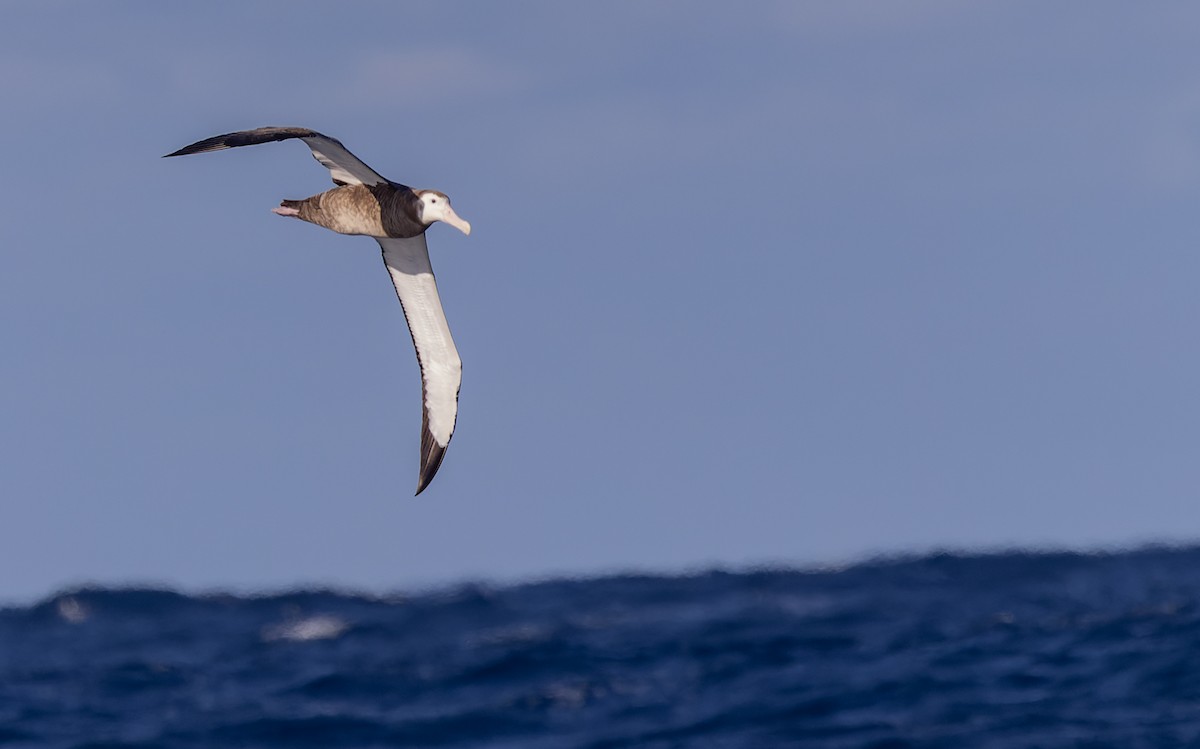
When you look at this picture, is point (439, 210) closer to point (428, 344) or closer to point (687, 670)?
point (428, 344)

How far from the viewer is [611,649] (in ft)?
115

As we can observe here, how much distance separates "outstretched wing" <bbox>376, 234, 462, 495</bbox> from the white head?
211cm

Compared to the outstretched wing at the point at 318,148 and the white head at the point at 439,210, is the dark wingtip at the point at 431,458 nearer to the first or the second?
the outstretched wing at the point at 318,148

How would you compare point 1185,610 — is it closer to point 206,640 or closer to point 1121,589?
point 1121,589

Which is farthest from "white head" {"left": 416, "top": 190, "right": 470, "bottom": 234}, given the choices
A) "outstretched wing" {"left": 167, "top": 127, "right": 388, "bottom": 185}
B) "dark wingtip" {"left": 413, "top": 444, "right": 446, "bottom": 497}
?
"dark wingtip" {"left": 413, "top": 444, "right": 446, "bottom": 497}

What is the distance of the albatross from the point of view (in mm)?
19266

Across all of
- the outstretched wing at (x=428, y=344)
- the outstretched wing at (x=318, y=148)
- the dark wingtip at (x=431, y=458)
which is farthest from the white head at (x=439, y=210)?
the dark wingtip at (x=431, y=458)

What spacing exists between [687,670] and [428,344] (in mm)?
11075

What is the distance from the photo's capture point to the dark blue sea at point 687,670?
25.5 m

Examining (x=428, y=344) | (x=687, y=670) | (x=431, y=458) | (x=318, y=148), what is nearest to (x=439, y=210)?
(x=318, y=148)

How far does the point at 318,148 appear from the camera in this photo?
19.5 meters

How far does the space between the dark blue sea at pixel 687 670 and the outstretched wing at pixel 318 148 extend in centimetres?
1033

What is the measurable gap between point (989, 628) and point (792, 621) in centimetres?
480

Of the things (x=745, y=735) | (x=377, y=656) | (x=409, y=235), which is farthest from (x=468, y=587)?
(x=409, y=235)
